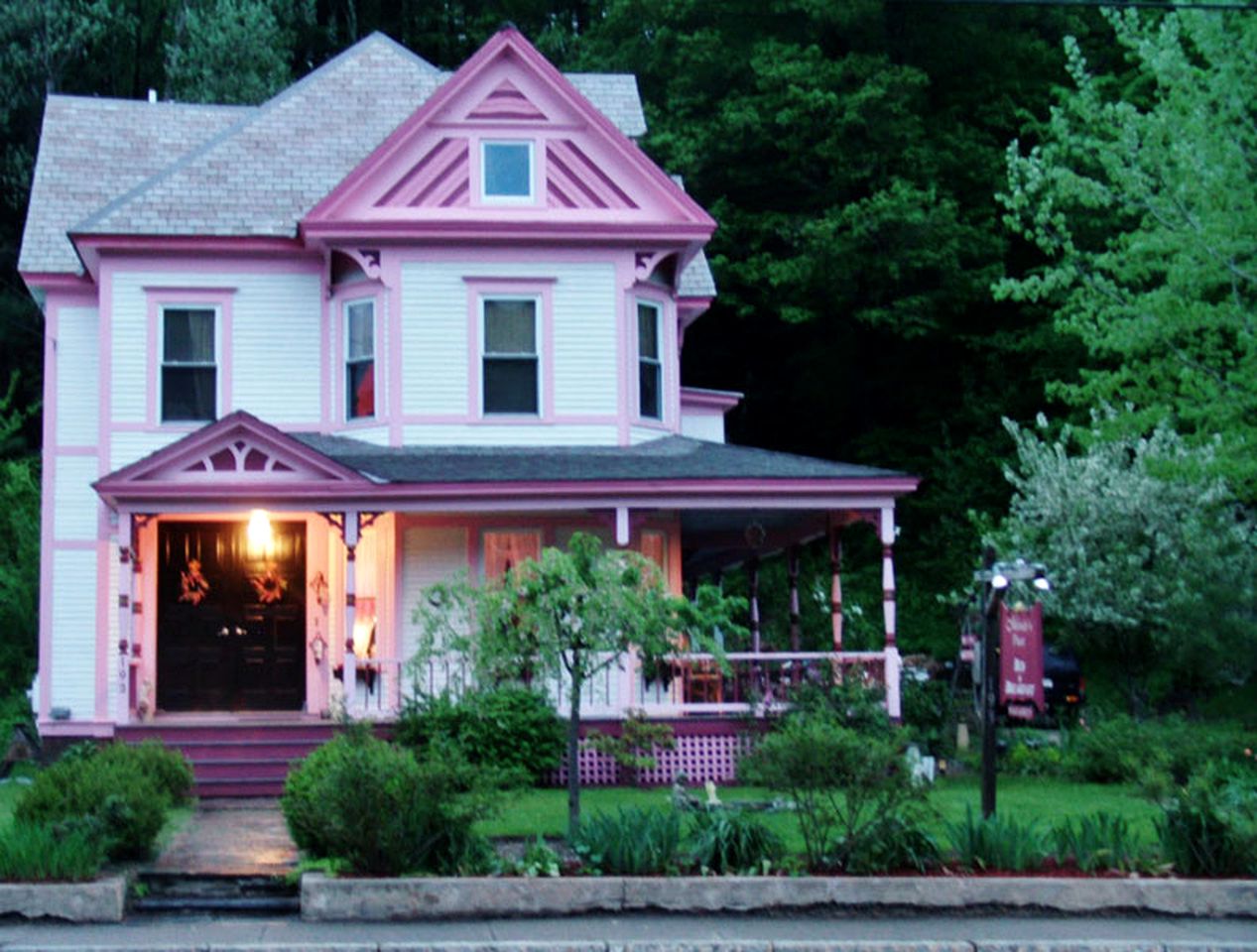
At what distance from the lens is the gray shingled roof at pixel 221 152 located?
24.0 metres

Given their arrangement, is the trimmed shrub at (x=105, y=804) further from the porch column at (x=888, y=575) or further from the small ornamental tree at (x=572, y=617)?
the porch column at (x=888, y=575)

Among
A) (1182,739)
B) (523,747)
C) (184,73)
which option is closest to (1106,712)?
(1182,739)

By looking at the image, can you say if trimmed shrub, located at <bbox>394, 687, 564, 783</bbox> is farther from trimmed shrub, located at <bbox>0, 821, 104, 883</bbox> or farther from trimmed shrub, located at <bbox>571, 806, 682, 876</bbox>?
trimmed shrub, located at <bbox>0, 821, 104, 883</bbox>

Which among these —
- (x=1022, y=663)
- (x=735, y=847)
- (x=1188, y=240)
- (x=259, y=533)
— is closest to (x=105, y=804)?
(x=735, y=847)

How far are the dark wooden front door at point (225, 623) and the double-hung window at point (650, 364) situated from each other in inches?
188

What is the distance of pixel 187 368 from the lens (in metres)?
23.9

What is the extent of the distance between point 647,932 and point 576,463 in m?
10.5

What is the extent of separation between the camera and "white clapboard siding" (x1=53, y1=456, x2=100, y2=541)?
24.0 metres

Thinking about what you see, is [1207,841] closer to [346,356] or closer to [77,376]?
[346,356]

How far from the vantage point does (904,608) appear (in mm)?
37906

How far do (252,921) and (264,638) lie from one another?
34.1 feet

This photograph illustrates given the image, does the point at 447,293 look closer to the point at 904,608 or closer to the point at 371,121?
the point at 371,121

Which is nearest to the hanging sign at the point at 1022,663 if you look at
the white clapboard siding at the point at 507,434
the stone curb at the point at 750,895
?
the stone curb at the point at 750,895

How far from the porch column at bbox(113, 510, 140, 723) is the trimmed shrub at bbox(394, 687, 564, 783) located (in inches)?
143
